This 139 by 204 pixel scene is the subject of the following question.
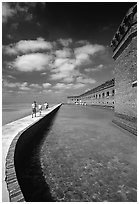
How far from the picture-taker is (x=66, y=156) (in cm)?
467

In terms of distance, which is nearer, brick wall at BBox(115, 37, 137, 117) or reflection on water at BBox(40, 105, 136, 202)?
reflection on water at BBox(40, 105, 136, 202)

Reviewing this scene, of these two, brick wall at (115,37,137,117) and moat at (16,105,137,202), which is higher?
brick wall at (115,37,137,117)

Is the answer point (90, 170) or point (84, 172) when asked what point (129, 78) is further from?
point (84, 172)

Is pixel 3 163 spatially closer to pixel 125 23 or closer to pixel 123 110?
pixel 123 110

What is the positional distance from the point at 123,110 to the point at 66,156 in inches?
207

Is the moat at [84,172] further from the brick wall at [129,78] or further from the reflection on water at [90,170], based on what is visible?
the brick wall at [129,78]

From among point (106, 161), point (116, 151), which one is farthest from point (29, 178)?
point (116, 151)

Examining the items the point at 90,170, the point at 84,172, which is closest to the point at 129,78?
the point at 90,170

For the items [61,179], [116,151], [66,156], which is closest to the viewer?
[61,179]

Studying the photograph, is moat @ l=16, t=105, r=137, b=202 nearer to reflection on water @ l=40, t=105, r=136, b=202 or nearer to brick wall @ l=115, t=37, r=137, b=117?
reflection on water @ l=40, t=105, r=136, b=202

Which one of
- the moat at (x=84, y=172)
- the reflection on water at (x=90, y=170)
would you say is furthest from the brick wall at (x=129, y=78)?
the moat at (x=84, y=172)

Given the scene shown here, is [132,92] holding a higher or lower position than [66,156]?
higher

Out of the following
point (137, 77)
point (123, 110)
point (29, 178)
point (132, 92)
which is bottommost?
point (29, 178)

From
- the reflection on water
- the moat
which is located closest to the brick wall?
the reflection on water
